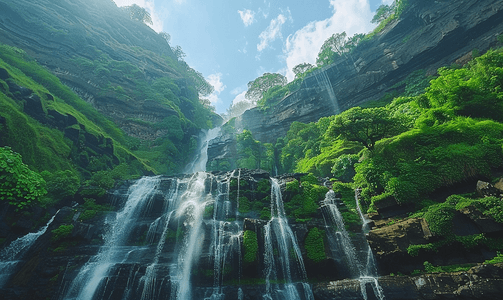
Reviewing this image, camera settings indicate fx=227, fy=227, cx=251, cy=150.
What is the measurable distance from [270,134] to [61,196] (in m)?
34.7

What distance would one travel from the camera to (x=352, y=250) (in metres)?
14.6

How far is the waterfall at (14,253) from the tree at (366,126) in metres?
23.4

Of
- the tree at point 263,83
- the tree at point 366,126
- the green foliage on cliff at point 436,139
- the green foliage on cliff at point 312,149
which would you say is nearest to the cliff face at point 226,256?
the green foliage on cliff at point 436,139

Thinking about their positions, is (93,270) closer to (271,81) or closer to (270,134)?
(270,134)

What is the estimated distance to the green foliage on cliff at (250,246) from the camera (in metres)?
14.8

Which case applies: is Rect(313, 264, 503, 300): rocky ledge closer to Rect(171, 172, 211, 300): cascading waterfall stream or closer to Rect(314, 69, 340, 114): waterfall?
Rect(171, 172, 211, 300): cascading waterfall stream

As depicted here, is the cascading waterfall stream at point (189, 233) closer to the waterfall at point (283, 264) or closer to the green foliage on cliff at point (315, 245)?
the waterfall at point (283, 264)

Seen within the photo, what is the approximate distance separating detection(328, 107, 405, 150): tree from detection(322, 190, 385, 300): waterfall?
5.35 meters

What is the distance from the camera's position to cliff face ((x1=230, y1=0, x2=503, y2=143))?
30328 mm

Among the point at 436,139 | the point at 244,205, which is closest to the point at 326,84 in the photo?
the point at 436,139

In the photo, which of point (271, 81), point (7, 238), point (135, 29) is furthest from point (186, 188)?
point (135, 29)

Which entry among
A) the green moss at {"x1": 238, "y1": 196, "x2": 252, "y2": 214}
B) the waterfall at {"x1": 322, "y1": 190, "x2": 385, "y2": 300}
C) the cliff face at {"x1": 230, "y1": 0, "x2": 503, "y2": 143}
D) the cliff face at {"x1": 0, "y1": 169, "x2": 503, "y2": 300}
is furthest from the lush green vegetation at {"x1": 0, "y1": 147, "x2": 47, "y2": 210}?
the cliff face at {"x1": 230, "y1": 0, "x2": 503, "y2": 143}

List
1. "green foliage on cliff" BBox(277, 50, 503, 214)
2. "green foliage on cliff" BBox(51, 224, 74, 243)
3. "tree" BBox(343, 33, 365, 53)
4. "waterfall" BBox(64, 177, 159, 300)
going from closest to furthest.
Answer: "green foliage on cliff" BBox(277, 50, 503, 214) → "waterfall" BBox(64, 177, 159, 300) → "green foliage on cliff" BBox(51, 224, 74, 243) → "tree" BBox(343, 33, 365, 53)

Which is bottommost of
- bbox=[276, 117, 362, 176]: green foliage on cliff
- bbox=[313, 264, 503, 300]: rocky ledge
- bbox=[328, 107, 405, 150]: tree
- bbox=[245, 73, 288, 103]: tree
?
bbox=[313, 264, 503, 300]: rocky ledge
